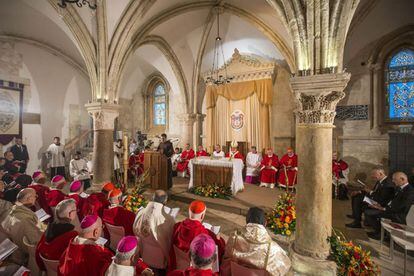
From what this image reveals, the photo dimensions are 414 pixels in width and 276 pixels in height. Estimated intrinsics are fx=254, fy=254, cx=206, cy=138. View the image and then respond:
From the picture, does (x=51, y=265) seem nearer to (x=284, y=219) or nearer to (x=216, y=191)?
(x=284, y=219)

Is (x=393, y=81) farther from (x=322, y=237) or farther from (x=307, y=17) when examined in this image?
(x=322, y=237)

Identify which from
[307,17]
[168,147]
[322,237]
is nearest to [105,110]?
[168,147]

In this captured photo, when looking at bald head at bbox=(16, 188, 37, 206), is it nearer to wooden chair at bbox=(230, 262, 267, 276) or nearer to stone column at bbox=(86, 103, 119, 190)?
wooden chair at bbox=(230, 262, 267, 276)

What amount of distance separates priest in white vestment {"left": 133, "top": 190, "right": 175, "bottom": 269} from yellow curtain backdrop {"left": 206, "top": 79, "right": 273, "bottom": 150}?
7831 millimetres

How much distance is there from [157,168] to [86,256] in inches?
244

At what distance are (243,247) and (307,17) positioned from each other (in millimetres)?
3277

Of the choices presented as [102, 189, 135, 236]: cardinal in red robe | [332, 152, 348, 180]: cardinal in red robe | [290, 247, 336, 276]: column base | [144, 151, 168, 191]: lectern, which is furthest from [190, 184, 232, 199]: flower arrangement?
[102, 189, 135, 236]: cardinal in red robe

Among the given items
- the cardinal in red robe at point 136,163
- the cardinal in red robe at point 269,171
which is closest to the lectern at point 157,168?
the cardinal in red robe at point 136,163

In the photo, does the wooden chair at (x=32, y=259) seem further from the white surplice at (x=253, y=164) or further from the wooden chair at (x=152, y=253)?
the white surplice at (x=253, y=164)

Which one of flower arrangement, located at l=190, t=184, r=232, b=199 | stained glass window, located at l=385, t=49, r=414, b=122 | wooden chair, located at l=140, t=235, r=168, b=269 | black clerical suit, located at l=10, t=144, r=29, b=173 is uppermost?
stained glass window, located at l=385, t=49, r=414, b=122

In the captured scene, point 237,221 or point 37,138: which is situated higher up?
point 37,138

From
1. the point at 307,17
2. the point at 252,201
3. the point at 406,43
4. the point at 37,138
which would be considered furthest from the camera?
the point at 37,138

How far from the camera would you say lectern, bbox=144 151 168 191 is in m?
8.20

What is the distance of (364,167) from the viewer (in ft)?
28.3
